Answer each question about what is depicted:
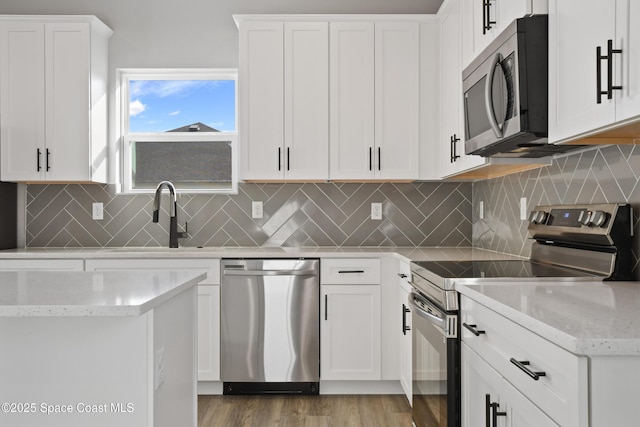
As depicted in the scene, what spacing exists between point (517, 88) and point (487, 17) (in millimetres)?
618

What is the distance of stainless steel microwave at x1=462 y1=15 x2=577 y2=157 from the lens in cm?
185

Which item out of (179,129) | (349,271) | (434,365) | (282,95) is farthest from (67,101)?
(434,365)

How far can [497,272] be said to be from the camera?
2.12 metres

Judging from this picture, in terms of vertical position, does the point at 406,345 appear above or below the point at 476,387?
below

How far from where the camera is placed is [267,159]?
11.4 ft

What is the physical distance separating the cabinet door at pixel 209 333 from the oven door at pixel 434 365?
1.32m

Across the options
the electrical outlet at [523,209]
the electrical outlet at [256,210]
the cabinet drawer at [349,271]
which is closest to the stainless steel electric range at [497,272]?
the electrical outlet at [523,209]

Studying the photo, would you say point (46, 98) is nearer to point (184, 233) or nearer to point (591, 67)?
point (184, 233)

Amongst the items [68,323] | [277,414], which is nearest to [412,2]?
[277,414]

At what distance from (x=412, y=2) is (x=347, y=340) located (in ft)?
8.23

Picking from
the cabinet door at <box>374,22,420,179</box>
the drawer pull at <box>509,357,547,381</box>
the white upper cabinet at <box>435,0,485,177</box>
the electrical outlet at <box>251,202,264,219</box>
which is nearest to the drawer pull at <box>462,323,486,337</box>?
the drawer pull at <box>509,357,547,381</box>

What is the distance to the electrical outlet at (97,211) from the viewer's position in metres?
3.86

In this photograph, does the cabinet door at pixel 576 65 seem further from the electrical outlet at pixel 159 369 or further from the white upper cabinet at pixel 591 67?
the electrical outlet at pixel 159 369

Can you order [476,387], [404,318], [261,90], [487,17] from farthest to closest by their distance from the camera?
[261,90] < [404,318] < [487,17] < [476,387]
